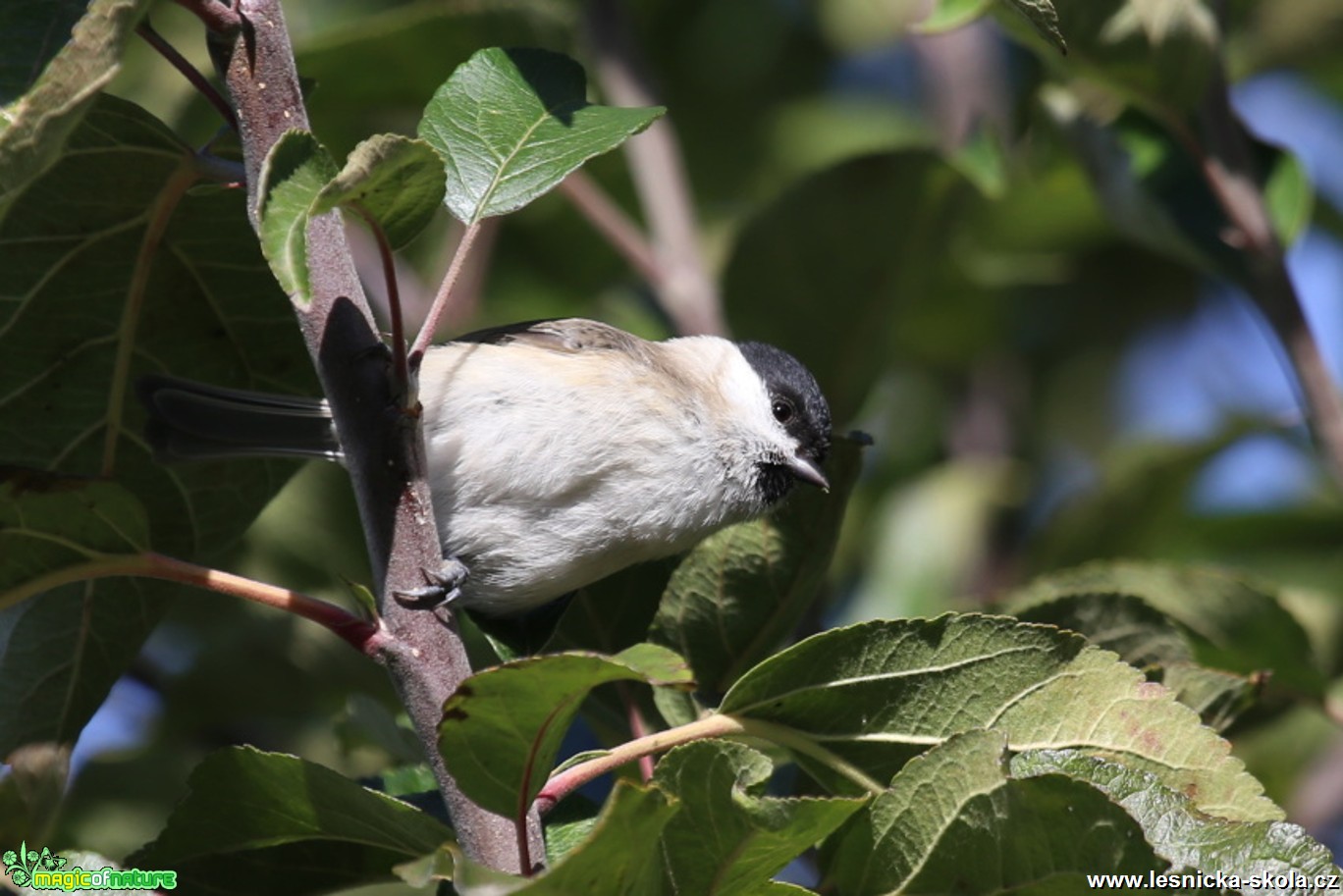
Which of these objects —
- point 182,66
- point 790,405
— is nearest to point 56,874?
point 182,66

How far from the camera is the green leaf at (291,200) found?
1.50 metres

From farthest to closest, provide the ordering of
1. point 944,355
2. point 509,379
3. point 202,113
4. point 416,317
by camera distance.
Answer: point 944,355
point 416,317
point 202,113
point 509,379

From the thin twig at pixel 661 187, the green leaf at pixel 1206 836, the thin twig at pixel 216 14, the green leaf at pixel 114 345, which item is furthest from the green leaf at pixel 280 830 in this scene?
the thin twig at pixel 661 187

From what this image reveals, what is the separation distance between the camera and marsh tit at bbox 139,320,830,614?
2.46 metres

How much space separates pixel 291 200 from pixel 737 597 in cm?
108

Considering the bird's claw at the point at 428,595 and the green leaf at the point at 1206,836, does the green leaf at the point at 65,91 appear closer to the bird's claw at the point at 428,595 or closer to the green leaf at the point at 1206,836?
the bird's claw at the point at 428,595

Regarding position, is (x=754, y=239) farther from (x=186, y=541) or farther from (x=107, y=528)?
(x=107, y=528)

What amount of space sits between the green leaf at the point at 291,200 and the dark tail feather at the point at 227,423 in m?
0.74

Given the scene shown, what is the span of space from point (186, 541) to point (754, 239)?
157 centimetres

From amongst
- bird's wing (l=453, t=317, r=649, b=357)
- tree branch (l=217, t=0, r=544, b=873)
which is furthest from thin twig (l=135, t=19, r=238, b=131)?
bird's wing (l=453, t=317, r=649, b=357)

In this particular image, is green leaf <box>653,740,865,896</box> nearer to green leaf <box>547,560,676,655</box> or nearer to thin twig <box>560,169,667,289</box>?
green leaf <box>547,560,676,655</box>

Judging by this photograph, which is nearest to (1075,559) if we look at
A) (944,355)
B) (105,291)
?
(944,355)

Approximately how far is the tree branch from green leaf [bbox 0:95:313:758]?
29 cm

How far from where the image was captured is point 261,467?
2494mm
